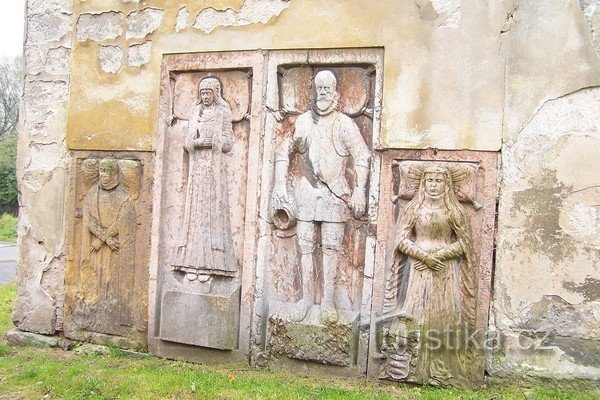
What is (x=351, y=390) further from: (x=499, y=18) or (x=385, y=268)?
(x=499, y=18)

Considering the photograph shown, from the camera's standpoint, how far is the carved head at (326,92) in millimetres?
4012

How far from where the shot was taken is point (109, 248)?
459cm

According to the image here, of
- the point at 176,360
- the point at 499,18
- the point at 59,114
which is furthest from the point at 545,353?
the point at 59,114

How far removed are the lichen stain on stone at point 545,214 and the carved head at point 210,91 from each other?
2.43 meters

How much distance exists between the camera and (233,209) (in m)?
4.29

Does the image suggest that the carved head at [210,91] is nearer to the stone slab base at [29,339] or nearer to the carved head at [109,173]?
the carved head at [109,173]

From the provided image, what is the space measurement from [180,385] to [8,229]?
15.4 m

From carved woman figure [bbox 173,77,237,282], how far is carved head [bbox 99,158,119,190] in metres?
0.70

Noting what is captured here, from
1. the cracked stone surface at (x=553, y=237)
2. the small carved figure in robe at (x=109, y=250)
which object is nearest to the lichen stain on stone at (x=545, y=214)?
the cracked stone surface at (x=553, y=237)

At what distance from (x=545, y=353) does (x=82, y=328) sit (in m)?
3.76

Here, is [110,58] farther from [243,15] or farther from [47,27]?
[243,15]

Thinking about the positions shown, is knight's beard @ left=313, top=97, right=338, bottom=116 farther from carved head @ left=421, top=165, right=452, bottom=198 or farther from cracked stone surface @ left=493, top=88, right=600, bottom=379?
cracked stone surface @ left=493, top=88, right=600, bottom=379

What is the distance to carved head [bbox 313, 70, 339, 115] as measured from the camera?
4012mm

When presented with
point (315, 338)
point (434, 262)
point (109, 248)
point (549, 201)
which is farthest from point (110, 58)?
point (549, 201)
